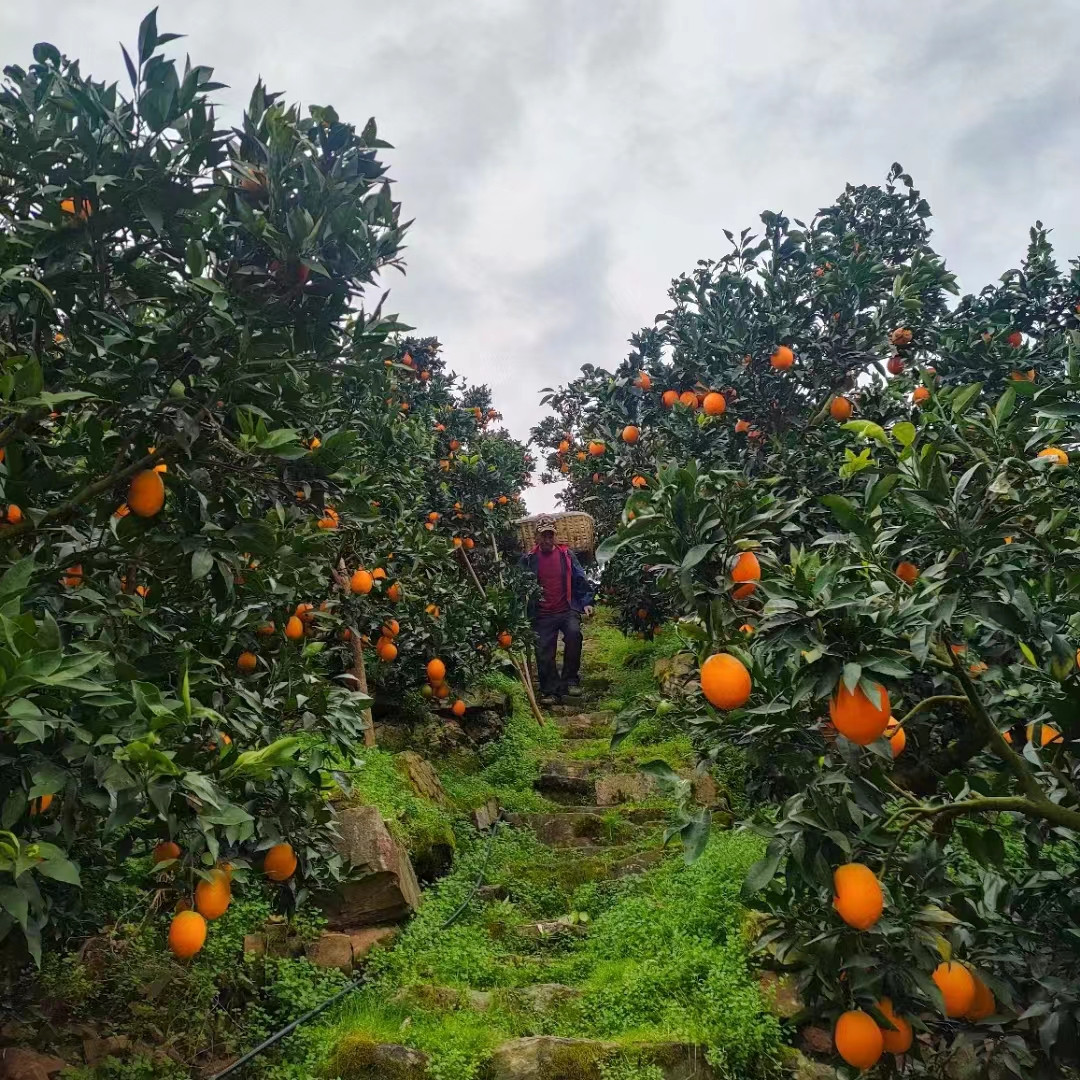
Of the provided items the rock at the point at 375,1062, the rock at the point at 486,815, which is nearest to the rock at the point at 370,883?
the rock at the point at 375,1062

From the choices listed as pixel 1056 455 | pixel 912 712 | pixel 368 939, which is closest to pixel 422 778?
pixel 368 939

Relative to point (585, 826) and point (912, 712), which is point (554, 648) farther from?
point (912, 712)

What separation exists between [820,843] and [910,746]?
2.76 ft

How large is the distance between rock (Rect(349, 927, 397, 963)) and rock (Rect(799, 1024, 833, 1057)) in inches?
78.0

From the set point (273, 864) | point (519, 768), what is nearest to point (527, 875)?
point (519, 768)

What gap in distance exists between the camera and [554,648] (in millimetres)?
9430

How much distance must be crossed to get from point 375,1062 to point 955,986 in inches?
78.6

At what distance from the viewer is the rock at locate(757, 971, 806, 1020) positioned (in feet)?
9.78

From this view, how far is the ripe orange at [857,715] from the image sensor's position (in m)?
1.54

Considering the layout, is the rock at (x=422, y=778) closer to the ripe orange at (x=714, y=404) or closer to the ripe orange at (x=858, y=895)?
the ripe orange at (x=714, y=404)

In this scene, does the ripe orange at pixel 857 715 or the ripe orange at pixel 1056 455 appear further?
the ripe orange at pixel 1056 455

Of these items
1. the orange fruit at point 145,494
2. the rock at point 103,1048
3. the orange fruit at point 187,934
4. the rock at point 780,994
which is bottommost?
the rock at point 780,994

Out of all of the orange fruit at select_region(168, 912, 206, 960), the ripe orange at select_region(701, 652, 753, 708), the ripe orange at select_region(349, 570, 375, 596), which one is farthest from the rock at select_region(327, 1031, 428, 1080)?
the ripe orange at select_region(349, 570, 375, 596)

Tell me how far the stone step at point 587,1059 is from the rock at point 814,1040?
0.46m
